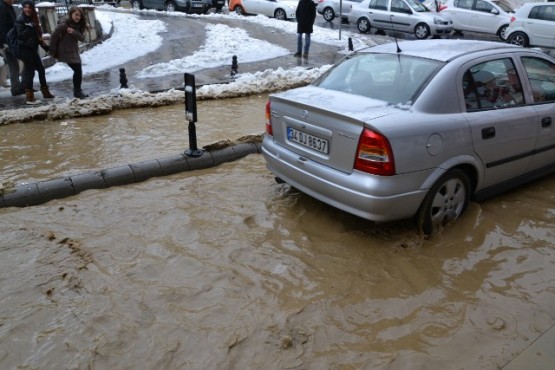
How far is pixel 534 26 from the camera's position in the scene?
17.1 m

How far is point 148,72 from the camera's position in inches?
461

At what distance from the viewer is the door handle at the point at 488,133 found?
14.6ft

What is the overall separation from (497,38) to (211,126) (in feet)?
52.7

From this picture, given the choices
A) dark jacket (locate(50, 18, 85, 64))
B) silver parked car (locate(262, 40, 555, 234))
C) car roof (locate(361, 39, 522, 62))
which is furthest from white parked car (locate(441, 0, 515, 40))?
dark jacket (locate(50, 18, 85, 64))

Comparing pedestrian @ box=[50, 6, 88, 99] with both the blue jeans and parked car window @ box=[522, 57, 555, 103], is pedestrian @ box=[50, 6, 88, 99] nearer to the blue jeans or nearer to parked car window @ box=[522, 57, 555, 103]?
the blue jeans

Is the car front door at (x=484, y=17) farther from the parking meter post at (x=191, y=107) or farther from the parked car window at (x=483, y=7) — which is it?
the parking meter post at (x=191, y=107)

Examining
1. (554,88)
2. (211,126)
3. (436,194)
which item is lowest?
(211,126)

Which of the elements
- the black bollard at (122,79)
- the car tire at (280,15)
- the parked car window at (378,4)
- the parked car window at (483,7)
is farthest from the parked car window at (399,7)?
the black bollard at (122,79)

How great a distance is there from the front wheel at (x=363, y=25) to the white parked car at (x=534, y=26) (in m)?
5.56

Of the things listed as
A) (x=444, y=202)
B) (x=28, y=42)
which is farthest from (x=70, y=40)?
(x=444, y=202)

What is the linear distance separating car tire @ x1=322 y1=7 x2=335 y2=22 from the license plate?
20.5 m

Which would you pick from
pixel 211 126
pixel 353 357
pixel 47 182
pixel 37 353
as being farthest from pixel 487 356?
pixel 211 126

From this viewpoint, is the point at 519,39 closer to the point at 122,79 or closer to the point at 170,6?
the point at 122,79

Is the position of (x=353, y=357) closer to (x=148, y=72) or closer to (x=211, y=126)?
(x=211, y=126)
